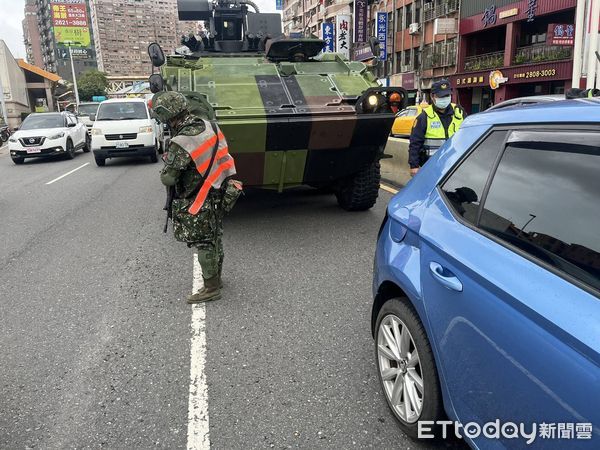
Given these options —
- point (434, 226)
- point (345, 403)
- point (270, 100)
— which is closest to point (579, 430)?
point (434, 226)

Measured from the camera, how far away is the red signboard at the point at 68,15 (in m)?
47.3

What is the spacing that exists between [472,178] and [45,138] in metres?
16.4

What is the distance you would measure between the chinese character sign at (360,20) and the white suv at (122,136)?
20.5m

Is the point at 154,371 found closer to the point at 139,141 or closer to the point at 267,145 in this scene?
the point at 267,145

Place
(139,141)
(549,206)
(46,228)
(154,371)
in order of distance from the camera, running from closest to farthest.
A: (549,206) → (154,371) → (46,228) → (139,141)

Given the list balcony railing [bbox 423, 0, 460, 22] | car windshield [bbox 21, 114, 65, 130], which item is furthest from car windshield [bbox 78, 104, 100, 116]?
balcony railing [bbox 423, 0, 460, 22]

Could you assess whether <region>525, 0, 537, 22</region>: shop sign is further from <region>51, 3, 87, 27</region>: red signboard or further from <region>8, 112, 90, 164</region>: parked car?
<region>51, 3, 87, 27</region>: red signboard

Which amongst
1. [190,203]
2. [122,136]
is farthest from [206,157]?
[122,136]

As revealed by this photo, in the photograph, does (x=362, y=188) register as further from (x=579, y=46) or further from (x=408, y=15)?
(x=408, y=15)

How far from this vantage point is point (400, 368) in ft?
8.30

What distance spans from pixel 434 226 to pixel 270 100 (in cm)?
419

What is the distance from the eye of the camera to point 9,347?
3.60 m

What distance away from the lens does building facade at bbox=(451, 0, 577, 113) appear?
77.8ft

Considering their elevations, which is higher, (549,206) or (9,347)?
(549,206)
